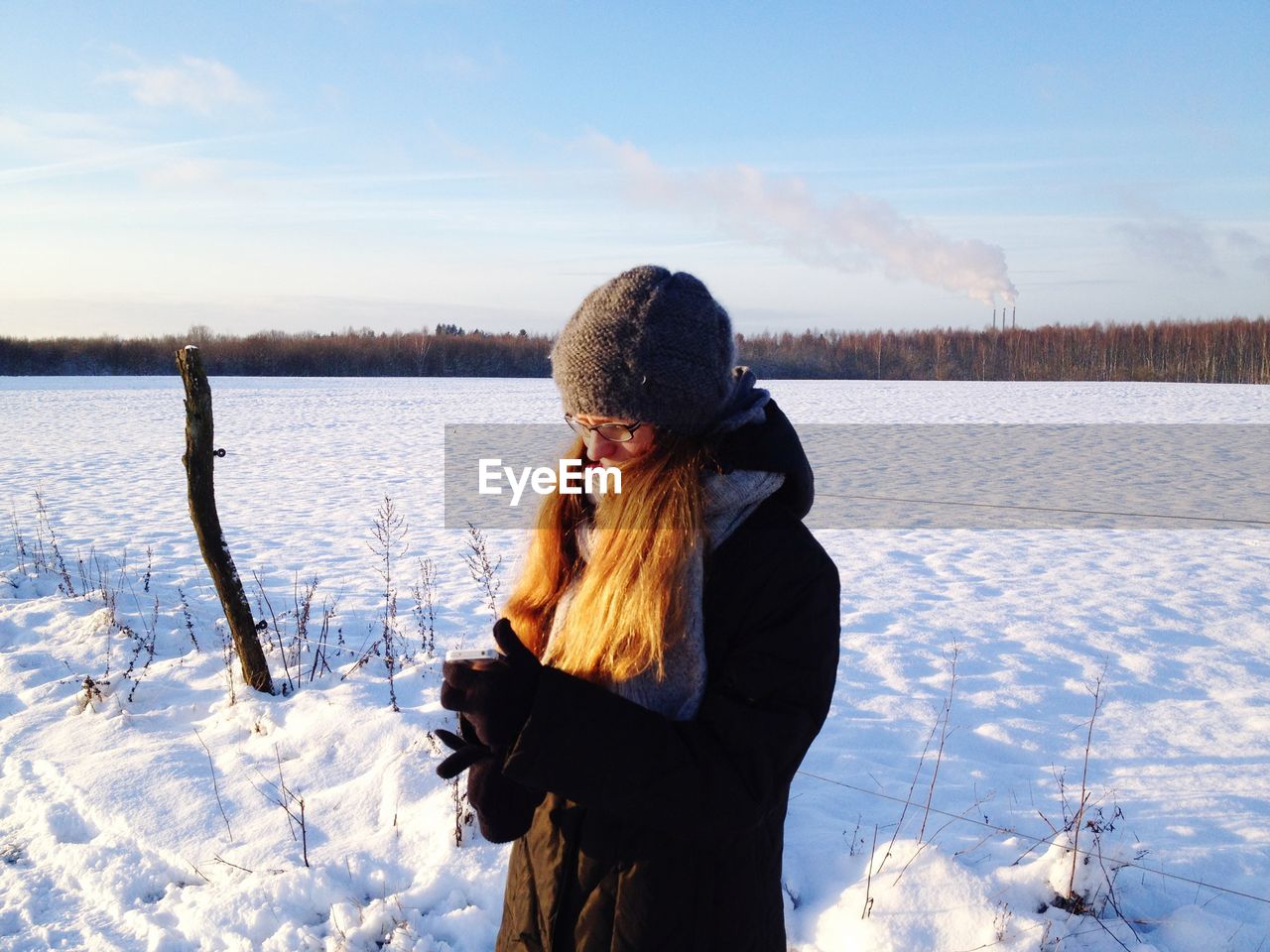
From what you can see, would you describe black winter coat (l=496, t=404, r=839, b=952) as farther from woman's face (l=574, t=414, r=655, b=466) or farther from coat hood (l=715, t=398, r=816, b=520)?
woman's face (l=574, t=414, r=655, b=466)

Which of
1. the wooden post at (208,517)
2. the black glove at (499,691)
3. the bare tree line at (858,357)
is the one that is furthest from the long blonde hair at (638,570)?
the bare tree line at (858,357)

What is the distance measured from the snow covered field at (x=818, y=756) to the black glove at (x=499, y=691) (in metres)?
1.81

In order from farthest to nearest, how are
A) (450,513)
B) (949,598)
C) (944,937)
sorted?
(450,513)
(949,598)
(944,937)

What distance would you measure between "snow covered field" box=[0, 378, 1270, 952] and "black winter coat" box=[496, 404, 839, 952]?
1.42m

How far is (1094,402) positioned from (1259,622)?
59.4ft

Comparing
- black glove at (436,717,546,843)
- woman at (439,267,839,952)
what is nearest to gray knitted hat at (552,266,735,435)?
woman at (439,267,839,952)

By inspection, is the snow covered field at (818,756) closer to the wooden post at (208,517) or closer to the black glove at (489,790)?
the wooden post at (208,517)

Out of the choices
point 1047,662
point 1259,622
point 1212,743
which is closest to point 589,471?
point 1212,743

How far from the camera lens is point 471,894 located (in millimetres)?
2908

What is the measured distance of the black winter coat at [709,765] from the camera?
1.27 m

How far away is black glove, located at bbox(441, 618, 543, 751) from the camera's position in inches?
50.2

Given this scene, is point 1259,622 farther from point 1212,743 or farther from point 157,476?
point 157,476

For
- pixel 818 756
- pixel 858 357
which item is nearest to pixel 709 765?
pixel 818 756

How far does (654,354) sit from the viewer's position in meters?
1.43
